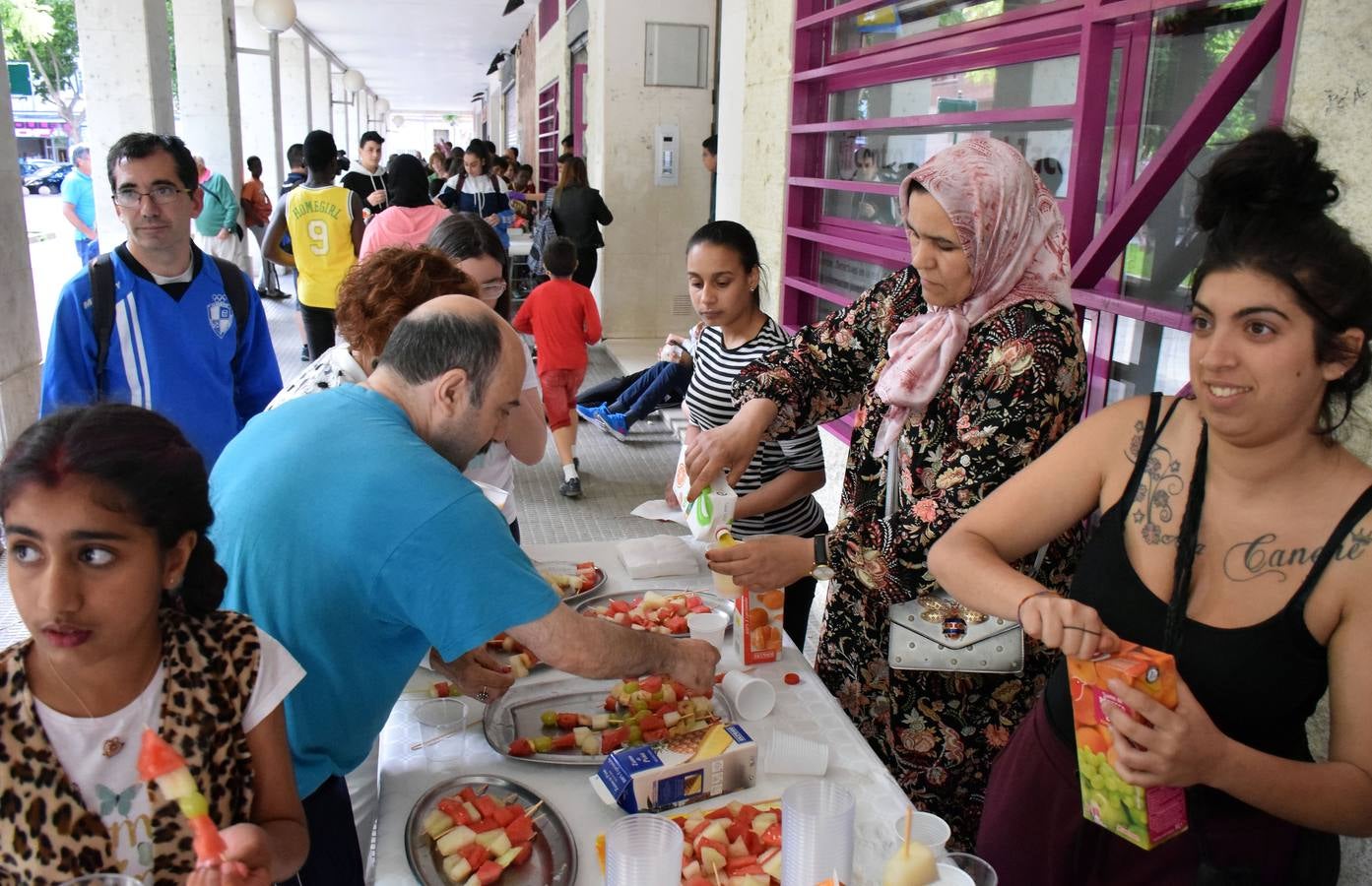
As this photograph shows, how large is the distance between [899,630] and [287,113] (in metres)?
21.3

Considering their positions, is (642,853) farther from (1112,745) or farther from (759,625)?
(759,625)

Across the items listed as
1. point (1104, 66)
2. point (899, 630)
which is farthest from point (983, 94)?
point (899, 630)

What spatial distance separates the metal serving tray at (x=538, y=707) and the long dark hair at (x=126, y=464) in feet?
2.11

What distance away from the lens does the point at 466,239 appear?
3.23 metres

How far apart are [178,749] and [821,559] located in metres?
1.12

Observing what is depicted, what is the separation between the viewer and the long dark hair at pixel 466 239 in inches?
126

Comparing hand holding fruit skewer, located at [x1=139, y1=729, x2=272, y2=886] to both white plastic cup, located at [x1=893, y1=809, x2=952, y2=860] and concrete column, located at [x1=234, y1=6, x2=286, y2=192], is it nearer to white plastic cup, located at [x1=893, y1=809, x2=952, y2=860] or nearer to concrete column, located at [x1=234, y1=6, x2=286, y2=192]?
white plastic cup, located at [x1=893, y1=809, x2=952, y2=860]

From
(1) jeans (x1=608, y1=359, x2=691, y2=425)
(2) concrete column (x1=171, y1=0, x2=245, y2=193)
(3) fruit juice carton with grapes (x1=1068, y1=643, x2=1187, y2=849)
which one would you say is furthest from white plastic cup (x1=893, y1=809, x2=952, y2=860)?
(2) concrete column (x1=171, y1=0, x2=245, y2=193)

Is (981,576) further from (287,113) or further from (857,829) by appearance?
(287,113)

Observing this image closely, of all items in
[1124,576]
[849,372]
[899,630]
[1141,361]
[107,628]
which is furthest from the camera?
[1141,361]

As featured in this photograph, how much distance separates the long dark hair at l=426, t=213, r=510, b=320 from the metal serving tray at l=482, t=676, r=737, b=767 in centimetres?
174

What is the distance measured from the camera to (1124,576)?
4.71ft

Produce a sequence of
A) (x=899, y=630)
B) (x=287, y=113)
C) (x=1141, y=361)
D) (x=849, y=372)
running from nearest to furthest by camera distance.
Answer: (x=899, y=630) < (x=849, y=372) < (x=1141, y=361) < (x=287, y=113)

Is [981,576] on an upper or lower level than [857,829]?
upper
